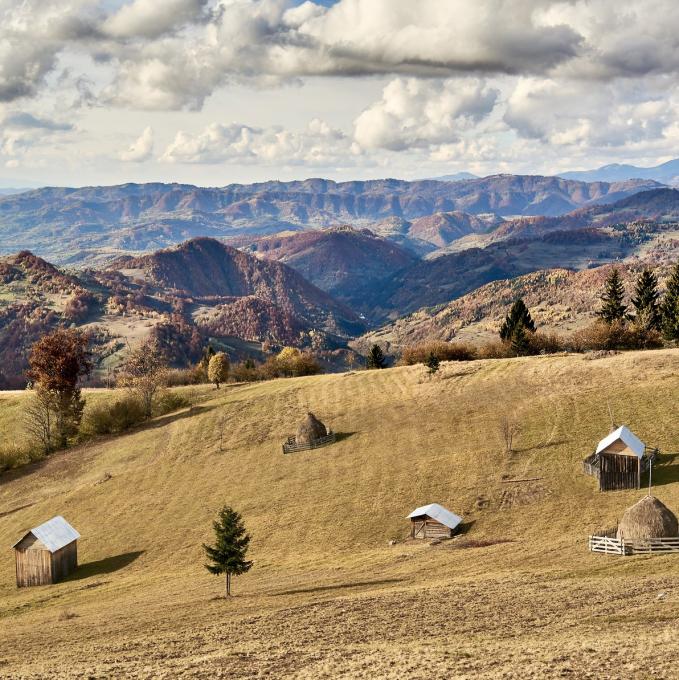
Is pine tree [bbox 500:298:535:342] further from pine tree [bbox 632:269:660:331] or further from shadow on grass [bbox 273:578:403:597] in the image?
shadow on grass [bbox 273:578:403:597]

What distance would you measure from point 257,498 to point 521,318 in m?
103

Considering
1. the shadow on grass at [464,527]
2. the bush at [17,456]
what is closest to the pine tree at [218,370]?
the bush at [17,456]

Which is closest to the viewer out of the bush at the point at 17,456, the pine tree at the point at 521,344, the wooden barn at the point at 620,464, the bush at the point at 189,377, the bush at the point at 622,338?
the wooden barn at the point at 620,464

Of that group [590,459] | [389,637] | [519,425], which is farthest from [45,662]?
[519,425]

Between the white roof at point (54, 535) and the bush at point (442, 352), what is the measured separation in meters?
83.7

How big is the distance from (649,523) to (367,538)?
73.9 feet

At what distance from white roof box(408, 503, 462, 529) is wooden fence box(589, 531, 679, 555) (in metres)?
12.8

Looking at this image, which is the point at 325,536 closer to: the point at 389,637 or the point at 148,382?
the point at 389,637

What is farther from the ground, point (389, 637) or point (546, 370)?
point (546, 370)

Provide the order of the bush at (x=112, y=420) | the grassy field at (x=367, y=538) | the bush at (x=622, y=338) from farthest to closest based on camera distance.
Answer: the bush at (x=622, y=338) < the bush at (x=112, y=420) < the grassy field at (x=367, y=538)

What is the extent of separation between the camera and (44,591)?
57.6 metres

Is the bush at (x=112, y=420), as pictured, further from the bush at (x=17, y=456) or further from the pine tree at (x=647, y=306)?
the pine tree at (x=647, y=306)

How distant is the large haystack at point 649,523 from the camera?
152ft

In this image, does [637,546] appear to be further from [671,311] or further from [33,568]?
[671,311]
